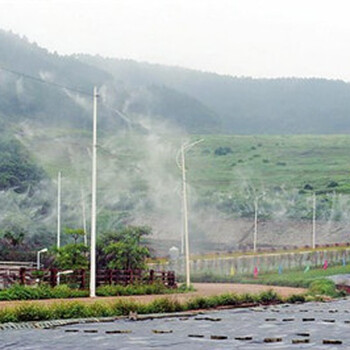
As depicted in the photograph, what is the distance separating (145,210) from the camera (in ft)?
346

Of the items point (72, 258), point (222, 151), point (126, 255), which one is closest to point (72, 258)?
point (72, 258)

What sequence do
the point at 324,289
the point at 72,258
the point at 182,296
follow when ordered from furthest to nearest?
the point at 324,289
the point at 72,258
the point at 182,296

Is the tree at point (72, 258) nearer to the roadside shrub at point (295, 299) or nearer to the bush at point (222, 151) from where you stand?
the roadside shrub at point (295, 299)

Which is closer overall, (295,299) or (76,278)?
(295,299)

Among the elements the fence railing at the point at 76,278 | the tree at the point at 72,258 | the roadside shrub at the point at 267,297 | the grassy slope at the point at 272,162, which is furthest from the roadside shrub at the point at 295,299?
the grassy slope at the point at 272,162

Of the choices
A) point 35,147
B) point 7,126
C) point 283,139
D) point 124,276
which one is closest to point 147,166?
point 35,147

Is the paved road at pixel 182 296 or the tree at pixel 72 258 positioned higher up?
the tree at pixel 72 258

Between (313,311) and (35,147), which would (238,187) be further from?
(313,311)

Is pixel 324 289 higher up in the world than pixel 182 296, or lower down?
lower down

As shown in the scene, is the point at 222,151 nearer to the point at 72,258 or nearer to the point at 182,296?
the point at 72,258

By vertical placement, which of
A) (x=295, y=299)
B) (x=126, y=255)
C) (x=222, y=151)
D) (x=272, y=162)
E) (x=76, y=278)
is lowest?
(x=295, y=299)

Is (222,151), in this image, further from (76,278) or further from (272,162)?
(76,278)

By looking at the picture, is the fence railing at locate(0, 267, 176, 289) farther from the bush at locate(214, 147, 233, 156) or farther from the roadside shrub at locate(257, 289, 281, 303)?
the bush at locate(214, 147, 233, 156)

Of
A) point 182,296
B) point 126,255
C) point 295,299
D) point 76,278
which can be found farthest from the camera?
point 126,255
